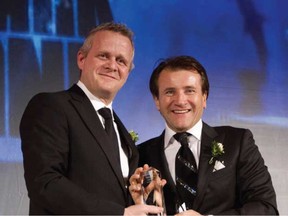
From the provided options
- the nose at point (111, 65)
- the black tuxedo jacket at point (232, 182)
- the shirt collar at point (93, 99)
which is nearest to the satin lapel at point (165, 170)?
the black tuxedo jacket at point (232, 182)

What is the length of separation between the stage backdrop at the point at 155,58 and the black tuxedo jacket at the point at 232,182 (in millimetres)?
1388

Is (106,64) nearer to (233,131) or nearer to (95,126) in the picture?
(95,126)

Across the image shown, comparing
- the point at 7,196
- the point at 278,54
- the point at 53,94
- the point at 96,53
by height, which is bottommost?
the point at 7,196

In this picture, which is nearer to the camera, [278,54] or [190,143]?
[190,143]

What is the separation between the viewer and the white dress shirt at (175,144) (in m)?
2.35

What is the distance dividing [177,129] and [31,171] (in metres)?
0.82

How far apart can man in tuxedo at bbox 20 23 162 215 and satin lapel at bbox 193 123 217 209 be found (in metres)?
0.30

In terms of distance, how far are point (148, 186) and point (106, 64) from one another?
0.62 metres

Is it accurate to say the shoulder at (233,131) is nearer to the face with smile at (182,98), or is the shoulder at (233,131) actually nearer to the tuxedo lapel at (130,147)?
the face with smile at (182,98)

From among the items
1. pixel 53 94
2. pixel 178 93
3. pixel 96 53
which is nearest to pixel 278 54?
pixel 178 93

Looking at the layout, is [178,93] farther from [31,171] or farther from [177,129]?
[31,171]

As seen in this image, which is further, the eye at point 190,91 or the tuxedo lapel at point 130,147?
the eye at point 190,91

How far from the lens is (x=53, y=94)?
2076 mm

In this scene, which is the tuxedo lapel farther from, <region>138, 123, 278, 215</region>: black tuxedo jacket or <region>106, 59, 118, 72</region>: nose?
<region>106, 59, 118, 72</region>: nose
